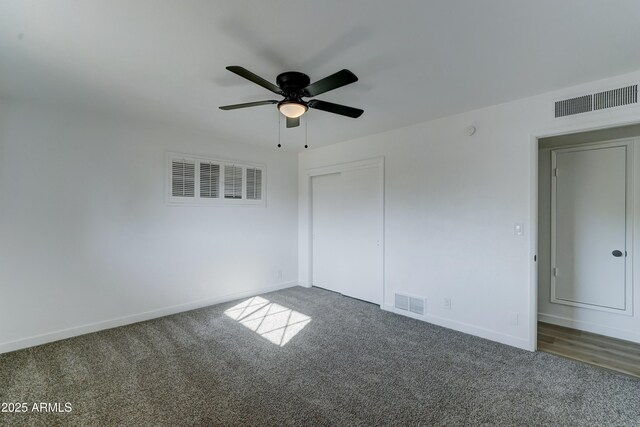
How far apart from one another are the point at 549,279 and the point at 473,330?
139 centimetres

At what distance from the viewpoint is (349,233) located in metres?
4.70

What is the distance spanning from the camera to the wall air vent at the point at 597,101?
2.37 meters

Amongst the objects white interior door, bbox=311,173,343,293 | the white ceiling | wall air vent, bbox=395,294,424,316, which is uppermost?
the white ceiling

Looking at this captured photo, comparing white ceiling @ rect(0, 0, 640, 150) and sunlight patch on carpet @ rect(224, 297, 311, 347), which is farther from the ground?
white ceiling @ rect(0, 0, 640, 150)

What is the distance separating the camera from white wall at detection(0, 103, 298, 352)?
114 inches

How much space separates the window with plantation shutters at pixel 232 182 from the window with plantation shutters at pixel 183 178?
0.49 m

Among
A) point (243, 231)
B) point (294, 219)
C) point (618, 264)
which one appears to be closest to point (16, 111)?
point (243, 231)

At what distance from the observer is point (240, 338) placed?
310 centimetres

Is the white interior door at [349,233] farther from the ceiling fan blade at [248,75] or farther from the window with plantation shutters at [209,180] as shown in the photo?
the ceiling fan blade at [248,75]

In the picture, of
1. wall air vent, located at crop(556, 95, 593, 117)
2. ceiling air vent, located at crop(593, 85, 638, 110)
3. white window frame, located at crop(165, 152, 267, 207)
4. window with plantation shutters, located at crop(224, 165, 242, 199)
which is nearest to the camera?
ceiling air vent, located at crop(593, 85, 638, 110)

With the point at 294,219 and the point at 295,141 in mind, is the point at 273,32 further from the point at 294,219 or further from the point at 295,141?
the point at 294,219

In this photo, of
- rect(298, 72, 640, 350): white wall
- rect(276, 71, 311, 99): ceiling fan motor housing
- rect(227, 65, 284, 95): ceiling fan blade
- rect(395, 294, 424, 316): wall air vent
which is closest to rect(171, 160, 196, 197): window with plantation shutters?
rect(276, 71, 311, 99): ceiling fan motor housing

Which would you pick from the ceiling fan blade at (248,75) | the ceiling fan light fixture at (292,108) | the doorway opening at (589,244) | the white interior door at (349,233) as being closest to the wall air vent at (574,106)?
the doorway opening at (589,244)

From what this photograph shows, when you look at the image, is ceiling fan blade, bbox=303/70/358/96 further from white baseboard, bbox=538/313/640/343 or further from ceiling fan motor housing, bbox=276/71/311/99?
white baseboard, bbox=538/313/640/343
